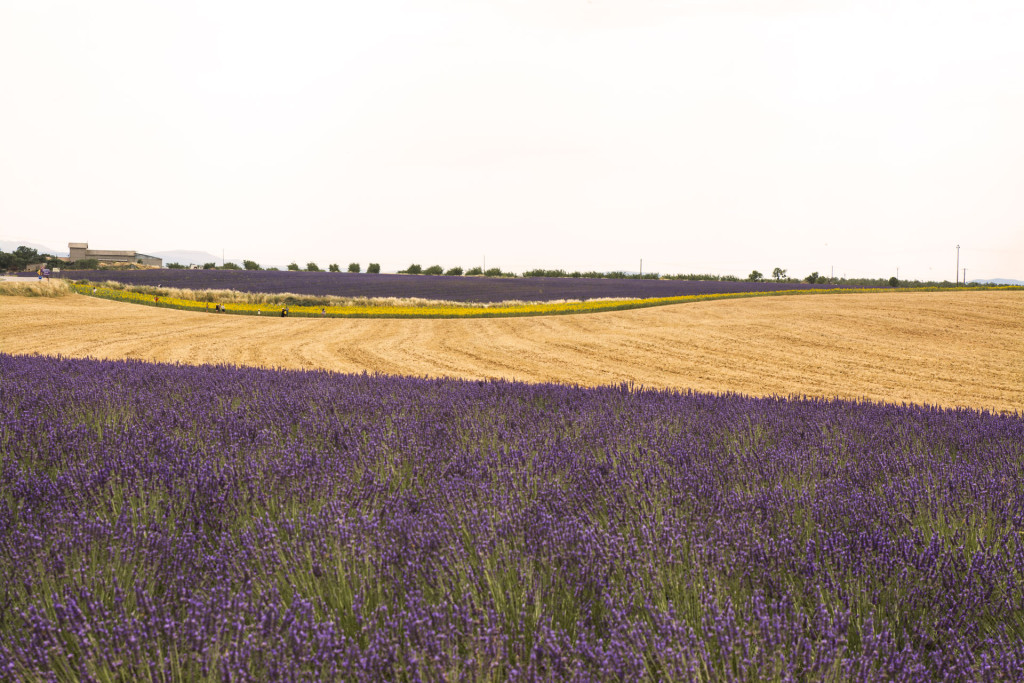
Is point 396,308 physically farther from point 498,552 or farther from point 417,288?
point 498,552

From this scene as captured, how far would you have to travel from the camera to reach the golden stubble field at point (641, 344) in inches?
426

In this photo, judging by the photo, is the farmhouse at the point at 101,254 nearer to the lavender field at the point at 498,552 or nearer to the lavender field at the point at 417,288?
the lavender field at the point at 417,288

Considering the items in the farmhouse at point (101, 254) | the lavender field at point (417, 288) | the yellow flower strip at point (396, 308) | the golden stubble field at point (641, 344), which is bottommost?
the golden stubble field at point (641, 344)

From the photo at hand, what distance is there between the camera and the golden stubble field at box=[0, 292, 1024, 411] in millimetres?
10828

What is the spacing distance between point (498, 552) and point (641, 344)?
13.4 metres

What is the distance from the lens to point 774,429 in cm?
415

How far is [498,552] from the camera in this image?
196 centimetres

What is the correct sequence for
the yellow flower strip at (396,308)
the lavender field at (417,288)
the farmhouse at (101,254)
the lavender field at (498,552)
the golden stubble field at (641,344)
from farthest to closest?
the farmhouse at (101,254) < the lavender field at (417,288) < the yellow flower strip at (396,308) < the golden stubble field at (641,344) < the lavender field at (498,552)

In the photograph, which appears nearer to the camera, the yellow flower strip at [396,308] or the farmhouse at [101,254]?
the yellow flower strip at [396,308]

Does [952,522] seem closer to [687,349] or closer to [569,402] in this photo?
[569,402]

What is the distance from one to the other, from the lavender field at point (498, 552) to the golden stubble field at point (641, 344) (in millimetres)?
4908

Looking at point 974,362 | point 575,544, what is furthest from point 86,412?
point 974,362

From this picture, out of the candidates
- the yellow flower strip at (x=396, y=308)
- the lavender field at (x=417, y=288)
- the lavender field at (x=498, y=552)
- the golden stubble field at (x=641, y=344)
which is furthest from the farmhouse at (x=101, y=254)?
the lavender field at (x=498, y=552)

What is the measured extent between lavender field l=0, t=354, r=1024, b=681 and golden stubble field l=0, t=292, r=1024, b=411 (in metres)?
4.91
